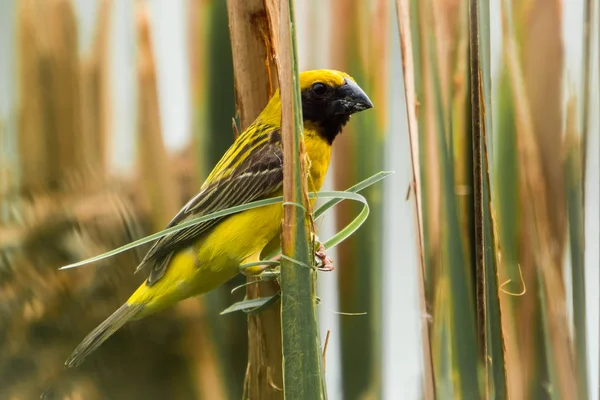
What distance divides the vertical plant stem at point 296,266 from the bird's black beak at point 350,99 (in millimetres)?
353

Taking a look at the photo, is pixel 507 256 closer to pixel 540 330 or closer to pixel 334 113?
pixel 540 330

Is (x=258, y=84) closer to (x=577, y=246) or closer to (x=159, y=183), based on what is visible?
(x=159, y=183)

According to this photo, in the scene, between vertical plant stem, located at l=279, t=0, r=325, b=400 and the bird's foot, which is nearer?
vertical plant stem, located at l=279, t=0, r=325, b=400

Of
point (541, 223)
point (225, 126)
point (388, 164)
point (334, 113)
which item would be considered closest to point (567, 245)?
point (541, 223)

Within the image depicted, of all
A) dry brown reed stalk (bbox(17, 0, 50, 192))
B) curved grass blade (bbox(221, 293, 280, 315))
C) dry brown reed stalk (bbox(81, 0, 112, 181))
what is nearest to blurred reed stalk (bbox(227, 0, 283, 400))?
curved grass blade (bbox(221, 293, 280, 315))

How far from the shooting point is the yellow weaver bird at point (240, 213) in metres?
0.96

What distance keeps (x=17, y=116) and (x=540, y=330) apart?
1085 mm

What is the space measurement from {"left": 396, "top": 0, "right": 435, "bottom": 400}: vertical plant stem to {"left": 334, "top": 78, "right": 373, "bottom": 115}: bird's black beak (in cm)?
13

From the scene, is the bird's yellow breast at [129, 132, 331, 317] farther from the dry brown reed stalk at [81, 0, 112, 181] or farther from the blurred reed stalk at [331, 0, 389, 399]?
the dry brown reed stalk at [81, 0, 112, 181]

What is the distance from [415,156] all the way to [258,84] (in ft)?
0.82

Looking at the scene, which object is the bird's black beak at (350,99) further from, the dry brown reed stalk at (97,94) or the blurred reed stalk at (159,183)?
the dry brown reed stalk at (97,94)

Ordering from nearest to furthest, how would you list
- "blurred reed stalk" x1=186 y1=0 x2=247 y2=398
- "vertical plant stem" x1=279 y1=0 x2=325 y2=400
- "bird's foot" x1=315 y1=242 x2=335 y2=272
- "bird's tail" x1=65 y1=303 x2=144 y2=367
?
"vertical plant stem" x1=279 y1=0 x2=325 y2=400 < "bird's foot" x1=315 y1=242 x2=335 y2=272 < "bird's tail" x1=65 y1=303 x2=144 y2=367 < "blurred reed stalk" x1=186 y1=0 x2=247 y2=398

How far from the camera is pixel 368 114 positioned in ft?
3.35

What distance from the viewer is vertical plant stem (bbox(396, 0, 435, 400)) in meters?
0.77
